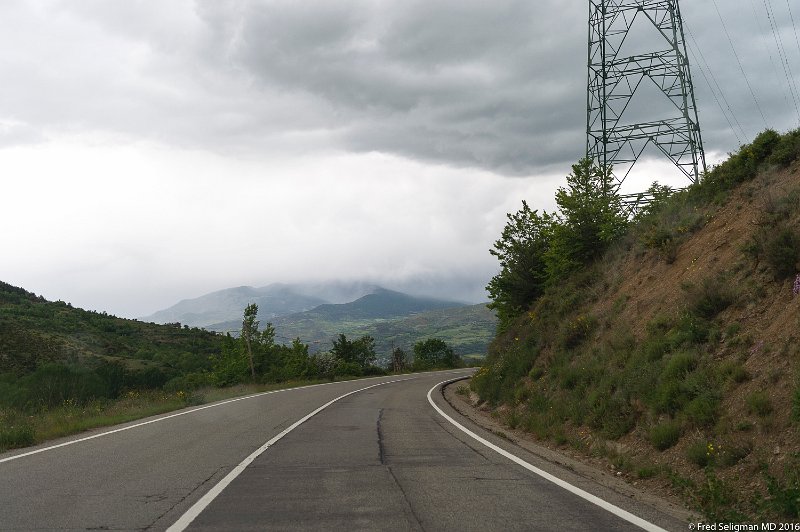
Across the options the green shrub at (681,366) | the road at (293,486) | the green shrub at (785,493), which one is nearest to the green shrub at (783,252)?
the green shrub at (681,366)

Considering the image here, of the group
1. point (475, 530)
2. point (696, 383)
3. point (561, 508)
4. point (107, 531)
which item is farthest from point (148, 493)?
point (696, 383)

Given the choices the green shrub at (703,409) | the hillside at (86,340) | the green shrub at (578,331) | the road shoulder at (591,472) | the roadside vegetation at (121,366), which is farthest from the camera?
the hillside at (86,340)

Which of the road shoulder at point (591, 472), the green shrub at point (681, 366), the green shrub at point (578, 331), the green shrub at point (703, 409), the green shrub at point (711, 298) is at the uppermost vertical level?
the green shrub at point (711, 298)

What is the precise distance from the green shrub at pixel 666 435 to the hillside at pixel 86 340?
44.3 metres

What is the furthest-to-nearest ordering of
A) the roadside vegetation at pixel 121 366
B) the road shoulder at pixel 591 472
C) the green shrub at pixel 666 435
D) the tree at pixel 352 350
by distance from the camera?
the tree at pixel 352 350 < the roadside vegetation at pixel 121 366 < the green shrub at pixel 666 435 < the road shoulder at pixel 591 472

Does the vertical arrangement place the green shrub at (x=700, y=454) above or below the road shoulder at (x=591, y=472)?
above

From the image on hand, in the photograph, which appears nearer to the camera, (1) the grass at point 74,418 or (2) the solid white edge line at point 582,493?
(2) the solid white edge line at point 582,493

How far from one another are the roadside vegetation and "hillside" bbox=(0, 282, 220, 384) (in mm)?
170

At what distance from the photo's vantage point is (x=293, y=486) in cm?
722

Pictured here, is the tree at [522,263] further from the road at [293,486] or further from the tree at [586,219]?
the road at [293,486]

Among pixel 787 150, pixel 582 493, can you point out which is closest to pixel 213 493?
pixel 582 493

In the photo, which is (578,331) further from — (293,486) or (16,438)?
(16,438)

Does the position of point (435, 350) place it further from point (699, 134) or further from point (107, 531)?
point (107, 531)

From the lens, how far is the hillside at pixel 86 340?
51.1 metres
